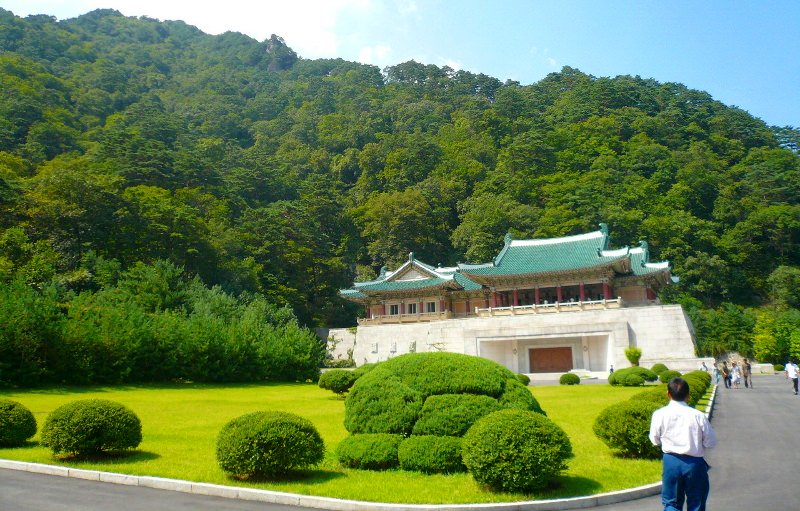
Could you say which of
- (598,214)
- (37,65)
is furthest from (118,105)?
(598,214)

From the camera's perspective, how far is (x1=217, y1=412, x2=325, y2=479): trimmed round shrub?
850 centimetres

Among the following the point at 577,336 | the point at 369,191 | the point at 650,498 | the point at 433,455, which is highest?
the point at 369,191

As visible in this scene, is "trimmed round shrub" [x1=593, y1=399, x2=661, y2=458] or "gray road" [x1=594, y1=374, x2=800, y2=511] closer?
"gray road" [x1=594, y1=374, x2=800, y2=511]

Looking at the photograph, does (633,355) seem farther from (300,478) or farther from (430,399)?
(300,478)

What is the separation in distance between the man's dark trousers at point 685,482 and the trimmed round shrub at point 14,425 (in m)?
11.1

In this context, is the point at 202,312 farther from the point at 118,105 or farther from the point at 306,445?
the point at 118,105

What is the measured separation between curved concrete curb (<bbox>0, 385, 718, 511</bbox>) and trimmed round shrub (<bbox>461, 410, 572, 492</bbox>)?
1.04 feet

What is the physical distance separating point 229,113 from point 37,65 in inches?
1055

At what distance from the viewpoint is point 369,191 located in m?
70.6

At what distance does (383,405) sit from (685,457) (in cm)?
515

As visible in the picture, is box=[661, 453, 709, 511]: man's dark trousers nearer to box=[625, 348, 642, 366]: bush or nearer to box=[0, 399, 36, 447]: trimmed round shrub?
box=[0, 399, 36, 447]: trimmed round shrub

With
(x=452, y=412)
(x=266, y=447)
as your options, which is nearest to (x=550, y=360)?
(x=452, y=412)

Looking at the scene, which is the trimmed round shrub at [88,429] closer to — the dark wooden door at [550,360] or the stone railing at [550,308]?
the dark wooden door at [550,360]

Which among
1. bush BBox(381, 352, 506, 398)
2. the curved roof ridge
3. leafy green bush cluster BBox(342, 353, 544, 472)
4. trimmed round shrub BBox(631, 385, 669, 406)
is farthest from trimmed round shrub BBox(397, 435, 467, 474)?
the curved roof ridge
